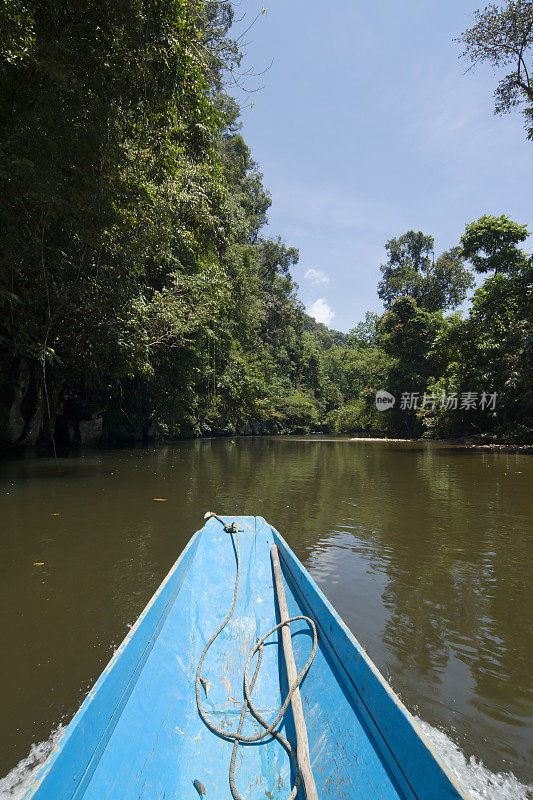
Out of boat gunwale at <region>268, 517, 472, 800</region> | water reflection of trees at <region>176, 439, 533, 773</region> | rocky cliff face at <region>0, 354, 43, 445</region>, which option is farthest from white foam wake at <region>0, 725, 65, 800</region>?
rocky cliff face at <region>0, 354, 43, 445</region>

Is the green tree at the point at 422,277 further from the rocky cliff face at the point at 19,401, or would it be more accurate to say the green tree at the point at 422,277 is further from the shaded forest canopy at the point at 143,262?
the rocky cliff face at the point at 19,401

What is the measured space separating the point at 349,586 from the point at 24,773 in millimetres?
2498

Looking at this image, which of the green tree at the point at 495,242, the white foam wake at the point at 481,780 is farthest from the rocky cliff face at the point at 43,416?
the green tree at the point at 495,242

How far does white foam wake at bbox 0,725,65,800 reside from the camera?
1.53 meters

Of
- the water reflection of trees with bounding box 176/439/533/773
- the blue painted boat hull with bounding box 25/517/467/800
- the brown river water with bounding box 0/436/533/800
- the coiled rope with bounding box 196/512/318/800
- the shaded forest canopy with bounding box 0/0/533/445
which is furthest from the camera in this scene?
the shaded forest canopy with bounding box 0/0/533/445

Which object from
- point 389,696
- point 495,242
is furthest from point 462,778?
point 495,242

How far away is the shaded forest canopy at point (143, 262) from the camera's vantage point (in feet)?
16.0

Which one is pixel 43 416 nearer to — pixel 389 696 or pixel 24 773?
pixel 24 773

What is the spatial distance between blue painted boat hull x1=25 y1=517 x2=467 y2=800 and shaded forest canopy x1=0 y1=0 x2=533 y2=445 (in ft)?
18.2

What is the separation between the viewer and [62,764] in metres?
1.12

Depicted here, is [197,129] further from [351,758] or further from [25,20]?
[351,758]

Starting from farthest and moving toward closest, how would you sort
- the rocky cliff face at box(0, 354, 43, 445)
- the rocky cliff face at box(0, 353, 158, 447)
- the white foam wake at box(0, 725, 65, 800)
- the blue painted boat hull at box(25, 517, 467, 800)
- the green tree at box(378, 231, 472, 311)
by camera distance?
the green tree at box(378, 231, 472, 311) < the rocky cliff face at box(0, 353, 158, 447) < the rocky cliff face at box(0, 354, 43, 445) < the white foam wake at box(0, 725, 65, 800) < the blue painted boat hull at box(25, 517, 467, 800)

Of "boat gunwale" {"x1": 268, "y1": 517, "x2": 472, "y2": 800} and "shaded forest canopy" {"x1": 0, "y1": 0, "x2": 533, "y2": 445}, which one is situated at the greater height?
"shaded forest canopy" {"x1": 0, "y1": 0, "x2": 533, "y2": 445}

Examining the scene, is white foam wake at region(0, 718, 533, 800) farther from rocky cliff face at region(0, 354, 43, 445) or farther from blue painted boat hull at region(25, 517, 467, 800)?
rocky cliff face at region(0, 354, 43, 445)
